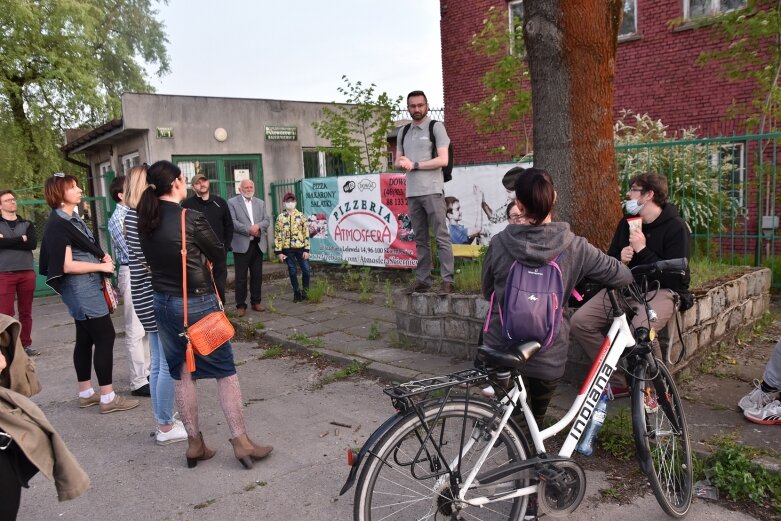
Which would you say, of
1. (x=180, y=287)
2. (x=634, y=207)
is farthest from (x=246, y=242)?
(x=634, y=207)

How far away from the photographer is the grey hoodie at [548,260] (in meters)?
2.80

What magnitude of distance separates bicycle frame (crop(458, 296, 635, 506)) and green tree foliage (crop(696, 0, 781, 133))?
25.3ft

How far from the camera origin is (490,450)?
8.61ft

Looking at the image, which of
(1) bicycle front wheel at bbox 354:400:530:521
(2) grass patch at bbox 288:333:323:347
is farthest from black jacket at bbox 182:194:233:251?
(1) bicycle front wheel at bbox 354:400:530:521

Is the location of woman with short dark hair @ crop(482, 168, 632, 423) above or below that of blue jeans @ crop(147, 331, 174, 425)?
above

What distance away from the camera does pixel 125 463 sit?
13.4 feet

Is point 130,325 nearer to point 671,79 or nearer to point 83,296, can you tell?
point 83,296

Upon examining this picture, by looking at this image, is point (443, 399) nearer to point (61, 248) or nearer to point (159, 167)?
point (159, 167)

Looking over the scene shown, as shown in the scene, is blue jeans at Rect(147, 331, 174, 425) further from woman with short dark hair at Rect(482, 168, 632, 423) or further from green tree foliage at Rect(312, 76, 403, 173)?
green tree foliage at Rect(312, 76, 403, 173)

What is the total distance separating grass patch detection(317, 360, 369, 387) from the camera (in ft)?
18.3

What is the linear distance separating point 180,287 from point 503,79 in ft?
32.0

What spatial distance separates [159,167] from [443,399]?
239 centimetres

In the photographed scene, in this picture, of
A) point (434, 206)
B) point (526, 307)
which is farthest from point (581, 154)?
point (526, 307)

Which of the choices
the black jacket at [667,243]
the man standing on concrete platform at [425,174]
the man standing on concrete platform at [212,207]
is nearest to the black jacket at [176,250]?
the man standing on concrete platform at [425,174]
